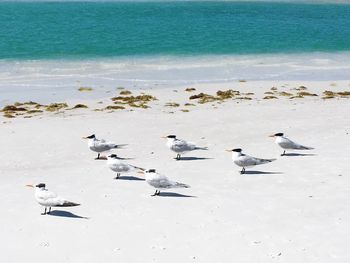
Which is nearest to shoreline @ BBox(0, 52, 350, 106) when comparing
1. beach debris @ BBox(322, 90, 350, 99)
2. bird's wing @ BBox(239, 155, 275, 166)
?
beach debris @ BBox(322, 90, 350, 99)

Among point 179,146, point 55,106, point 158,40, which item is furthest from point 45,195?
point 158,40

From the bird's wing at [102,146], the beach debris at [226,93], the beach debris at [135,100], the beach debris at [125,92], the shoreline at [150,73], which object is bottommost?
the shoreline at [150,73]

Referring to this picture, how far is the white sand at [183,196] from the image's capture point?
1028cm

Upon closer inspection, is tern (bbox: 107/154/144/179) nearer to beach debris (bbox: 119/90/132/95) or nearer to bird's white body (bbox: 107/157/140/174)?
bird's white body (bbox: 107/157/140/174)

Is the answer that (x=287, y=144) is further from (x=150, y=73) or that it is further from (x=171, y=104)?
(x=150, y=73)

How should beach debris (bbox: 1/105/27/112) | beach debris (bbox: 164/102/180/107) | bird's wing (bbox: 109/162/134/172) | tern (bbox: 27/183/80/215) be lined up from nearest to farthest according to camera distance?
tern (bbox: 27/183/80/215), bird's wing (bbox: 109/162/134/172), beach debris (bbox: 1/105/27/112), beach debris (bbox: 164/102/180/107)

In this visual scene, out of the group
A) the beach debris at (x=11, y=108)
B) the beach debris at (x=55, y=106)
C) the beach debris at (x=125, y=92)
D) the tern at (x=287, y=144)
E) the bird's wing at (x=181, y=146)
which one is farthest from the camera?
the beach debris at (x=125, y=92)

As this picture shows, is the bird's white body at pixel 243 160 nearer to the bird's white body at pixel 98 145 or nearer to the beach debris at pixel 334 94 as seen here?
the bird's white body at pixel 98 145

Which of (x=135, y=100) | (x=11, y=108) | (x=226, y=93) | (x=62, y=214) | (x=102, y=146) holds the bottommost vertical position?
(x=11, y=108)

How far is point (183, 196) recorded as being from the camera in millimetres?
13281

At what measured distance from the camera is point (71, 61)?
163 feet

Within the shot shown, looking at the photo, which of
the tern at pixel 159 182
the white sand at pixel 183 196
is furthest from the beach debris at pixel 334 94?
the tern at pixel 159 182

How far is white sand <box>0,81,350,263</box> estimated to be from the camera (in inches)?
405

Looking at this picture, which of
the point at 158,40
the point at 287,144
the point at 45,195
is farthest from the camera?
the point at 158,40
